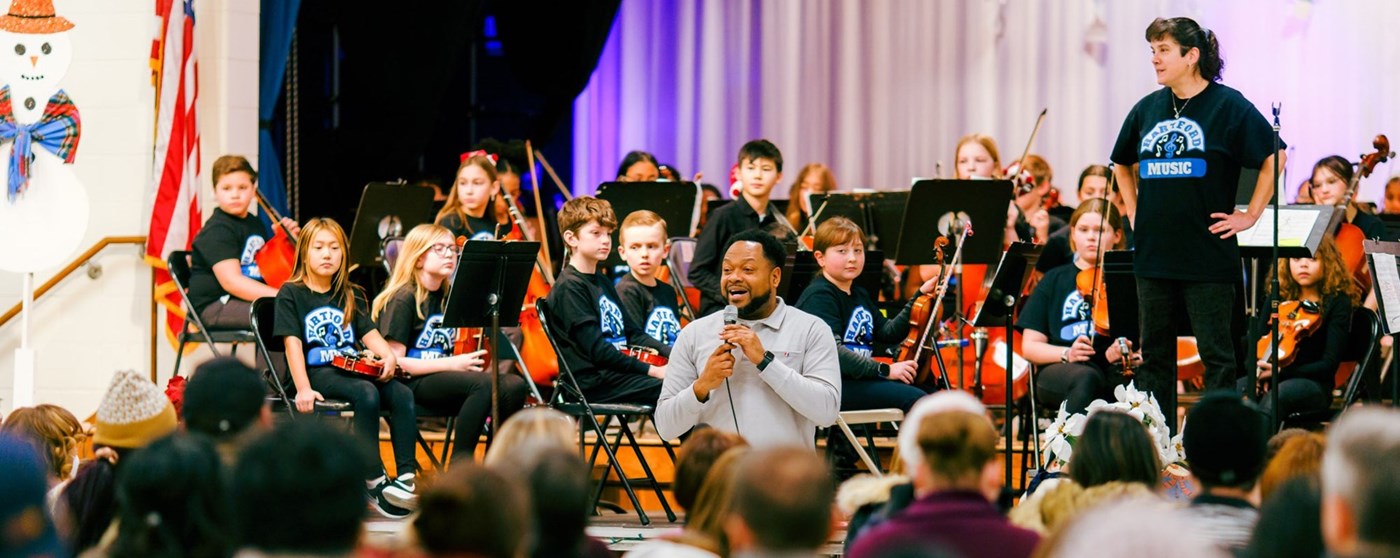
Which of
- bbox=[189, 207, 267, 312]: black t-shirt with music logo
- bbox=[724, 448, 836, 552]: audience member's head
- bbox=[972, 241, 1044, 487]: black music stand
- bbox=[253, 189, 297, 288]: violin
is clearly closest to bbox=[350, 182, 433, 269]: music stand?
bbox=[253, 189, 297, 288]: violin

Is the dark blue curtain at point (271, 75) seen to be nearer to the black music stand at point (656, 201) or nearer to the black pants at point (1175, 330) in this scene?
the black music stand at point (656, 201)

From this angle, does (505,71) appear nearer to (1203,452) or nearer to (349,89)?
(349,89)

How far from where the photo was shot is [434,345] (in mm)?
6461

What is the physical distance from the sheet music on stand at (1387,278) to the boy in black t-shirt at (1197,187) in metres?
0.54

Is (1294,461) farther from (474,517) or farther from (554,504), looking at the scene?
(474,517)

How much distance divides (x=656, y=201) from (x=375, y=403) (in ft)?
6.33

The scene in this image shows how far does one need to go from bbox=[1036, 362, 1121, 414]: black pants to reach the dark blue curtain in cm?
398

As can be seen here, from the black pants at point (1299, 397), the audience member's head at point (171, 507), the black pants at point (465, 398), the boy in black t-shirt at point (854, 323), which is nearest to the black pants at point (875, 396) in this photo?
the boy in black t-shirt at point (854, 323)

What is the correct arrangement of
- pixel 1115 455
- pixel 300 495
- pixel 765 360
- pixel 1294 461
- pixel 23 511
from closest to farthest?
pixel 300 495 → pixel 23 511 → pixel 1115 455 → pixel 1294 461 → pixel 765 360

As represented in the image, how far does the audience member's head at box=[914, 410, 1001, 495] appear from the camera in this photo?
3049 millimetres

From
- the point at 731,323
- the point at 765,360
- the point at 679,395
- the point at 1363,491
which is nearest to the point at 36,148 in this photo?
the point at 679,395

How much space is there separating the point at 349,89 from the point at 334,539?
8366 mm

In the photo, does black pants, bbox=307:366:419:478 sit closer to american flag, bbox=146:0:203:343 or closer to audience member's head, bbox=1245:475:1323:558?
american flag, bbox=146:0:203:343

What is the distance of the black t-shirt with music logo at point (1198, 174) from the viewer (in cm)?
544
